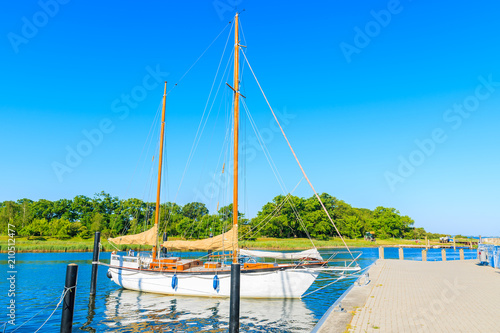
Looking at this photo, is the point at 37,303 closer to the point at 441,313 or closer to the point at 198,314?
the point at 198,314

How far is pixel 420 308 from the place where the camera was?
1148cm

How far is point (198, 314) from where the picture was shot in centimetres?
1565

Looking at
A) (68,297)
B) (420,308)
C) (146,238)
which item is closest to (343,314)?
(420,308)

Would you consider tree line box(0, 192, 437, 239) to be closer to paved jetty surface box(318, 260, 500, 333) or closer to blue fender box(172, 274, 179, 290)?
blue fender box(172, 274, 179, 290)

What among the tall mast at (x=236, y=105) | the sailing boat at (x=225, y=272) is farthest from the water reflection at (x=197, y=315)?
the tall mast at (x=236, y=105)

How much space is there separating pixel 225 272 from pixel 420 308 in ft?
33.7

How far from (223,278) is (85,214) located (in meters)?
105

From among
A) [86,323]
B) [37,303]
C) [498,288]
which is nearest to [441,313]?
[498,288]

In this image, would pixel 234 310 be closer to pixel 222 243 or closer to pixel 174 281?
pixel 222 243

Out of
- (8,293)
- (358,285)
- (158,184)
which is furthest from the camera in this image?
(158,184)

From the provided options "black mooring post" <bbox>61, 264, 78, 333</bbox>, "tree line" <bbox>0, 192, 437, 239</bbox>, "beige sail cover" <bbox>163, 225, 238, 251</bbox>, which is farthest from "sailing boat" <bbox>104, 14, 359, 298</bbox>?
"tree line" <bbox>0, 192, 437, 239</bbox>

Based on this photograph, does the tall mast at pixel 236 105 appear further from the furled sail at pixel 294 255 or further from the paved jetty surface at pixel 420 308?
the paved jetty surface at pixel 420 308

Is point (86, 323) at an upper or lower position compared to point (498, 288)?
lower

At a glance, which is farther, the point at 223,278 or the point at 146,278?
the point at 146,278
